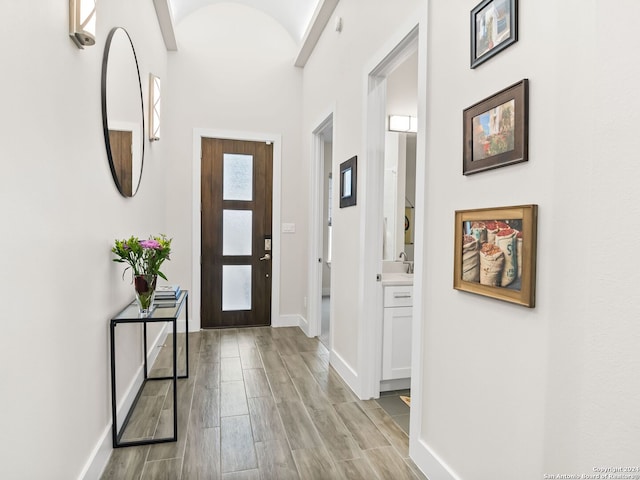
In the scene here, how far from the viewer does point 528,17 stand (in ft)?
4.09

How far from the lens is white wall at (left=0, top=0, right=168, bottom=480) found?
1064 mm

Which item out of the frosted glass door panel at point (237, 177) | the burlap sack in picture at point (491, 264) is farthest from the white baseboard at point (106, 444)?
the frosted glass door panel at point (237, 177)

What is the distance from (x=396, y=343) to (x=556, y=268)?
1683 millimetres

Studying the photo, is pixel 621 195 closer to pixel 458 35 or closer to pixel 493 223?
pixel 493 223

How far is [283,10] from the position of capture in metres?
4.22

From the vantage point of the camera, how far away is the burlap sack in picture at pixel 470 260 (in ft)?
4.86

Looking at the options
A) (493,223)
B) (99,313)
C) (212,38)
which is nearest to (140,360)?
(99,313)

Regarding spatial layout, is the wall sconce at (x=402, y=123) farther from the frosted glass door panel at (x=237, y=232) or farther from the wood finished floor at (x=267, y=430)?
the wood finished floor at (x=267, y=430)

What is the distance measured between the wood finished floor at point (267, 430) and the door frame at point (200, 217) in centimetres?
108

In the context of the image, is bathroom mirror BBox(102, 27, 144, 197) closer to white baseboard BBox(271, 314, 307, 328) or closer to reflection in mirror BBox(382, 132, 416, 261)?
reflection in mirror BBox(382, 132, 416, 261)

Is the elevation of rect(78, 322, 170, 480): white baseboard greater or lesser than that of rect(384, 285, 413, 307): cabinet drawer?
lesser

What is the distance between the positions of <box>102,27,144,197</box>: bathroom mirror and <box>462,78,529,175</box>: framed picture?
1.74 metres

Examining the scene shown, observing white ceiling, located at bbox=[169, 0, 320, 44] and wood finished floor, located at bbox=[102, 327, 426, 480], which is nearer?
wood finished floor, located at bbox=[102, 327, 426, 480]

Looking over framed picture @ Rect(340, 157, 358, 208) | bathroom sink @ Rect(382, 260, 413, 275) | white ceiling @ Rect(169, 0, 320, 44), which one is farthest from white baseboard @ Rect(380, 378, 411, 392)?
white ceiling @ Rect(169, 0, 320, 44)
